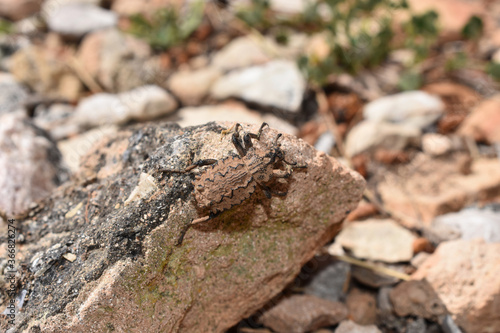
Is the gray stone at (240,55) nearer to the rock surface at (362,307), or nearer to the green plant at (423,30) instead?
the green plant at (423,30)

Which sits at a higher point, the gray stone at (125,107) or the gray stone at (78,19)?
the gray stone at (78,19)

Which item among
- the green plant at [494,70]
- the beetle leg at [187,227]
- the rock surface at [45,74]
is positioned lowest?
the rock surface at [45,74]

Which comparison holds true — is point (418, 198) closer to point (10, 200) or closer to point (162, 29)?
point (10, 200)

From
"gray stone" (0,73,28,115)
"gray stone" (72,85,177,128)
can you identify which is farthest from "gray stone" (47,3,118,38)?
"gray stone" (72,85,177,128)

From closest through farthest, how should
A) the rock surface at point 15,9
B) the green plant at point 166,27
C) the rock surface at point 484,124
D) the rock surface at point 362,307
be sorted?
1. the rock surface at point 362,307
2. the rock surface at point 484,124
3. the green plant at point 166,27
4. the rock surface at point 15,9

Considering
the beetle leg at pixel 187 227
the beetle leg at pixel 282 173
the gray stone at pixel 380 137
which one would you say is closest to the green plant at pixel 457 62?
the gray stone at pixel 380 137

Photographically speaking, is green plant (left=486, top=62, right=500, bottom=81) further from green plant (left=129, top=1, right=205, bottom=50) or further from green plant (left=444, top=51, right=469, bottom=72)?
green plant (left=129, top=1, right=205, bottom=50)

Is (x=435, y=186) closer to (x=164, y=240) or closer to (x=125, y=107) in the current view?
(x=164, y=240)

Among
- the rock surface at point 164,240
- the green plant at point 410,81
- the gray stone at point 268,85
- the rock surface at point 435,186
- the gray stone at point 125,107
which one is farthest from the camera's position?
the green plant at point 410,81
